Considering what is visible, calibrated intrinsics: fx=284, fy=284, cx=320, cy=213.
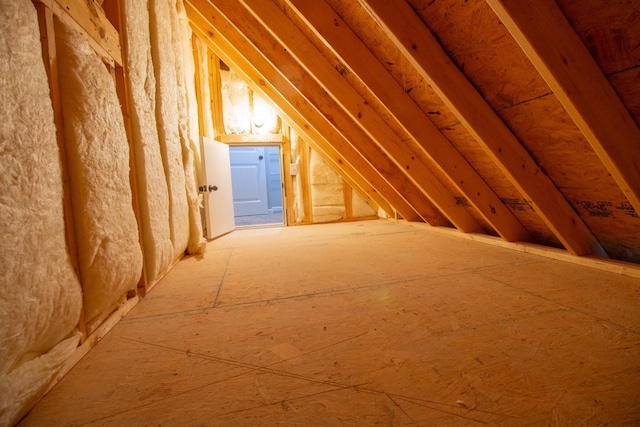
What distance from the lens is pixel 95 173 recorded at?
1.28 metres

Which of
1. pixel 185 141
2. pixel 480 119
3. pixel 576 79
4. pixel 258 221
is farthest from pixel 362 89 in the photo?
pixel 258 221

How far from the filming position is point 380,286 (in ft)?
6.11

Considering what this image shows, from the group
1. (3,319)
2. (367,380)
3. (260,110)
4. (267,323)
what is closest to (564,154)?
(367,380)

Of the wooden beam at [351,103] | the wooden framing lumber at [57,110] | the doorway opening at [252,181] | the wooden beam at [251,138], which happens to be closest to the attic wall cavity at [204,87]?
the wooden beam at [251,138]

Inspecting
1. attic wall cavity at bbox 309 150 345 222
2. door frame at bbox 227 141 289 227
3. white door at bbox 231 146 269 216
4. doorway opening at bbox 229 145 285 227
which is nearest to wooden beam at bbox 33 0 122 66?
door frame at bbox 227 141 289 227

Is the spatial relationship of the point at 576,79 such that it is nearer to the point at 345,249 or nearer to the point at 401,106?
the point at 401,106

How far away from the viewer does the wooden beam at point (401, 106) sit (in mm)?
1922

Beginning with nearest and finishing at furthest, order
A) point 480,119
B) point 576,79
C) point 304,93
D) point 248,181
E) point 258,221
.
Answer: point 576,79 → point 480,119 → point 304,93 → point 258,221 → point 248,181

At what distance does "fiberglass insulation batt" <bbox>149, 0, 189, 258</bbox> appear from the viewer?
2279mm

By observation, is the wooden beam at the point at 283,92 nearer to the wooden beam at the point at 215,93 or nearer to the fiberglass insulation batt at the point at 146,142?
the wooden beam at the point at 215,93

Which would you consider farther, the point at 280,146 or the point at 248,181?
the point at 248,181

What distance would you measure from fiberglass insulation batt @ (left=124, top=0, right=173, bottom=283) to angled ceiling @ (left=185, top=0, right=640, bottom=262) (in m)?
0.81

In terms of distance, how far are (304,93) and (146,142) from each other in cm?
160

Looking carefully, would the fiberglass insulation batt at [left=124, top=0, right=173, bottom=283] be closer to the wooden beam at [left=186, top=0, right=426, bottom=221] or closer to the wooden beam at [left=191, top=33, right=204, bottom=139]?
the wooden beam at [left=186, top=0, right=426, bottom=221]
